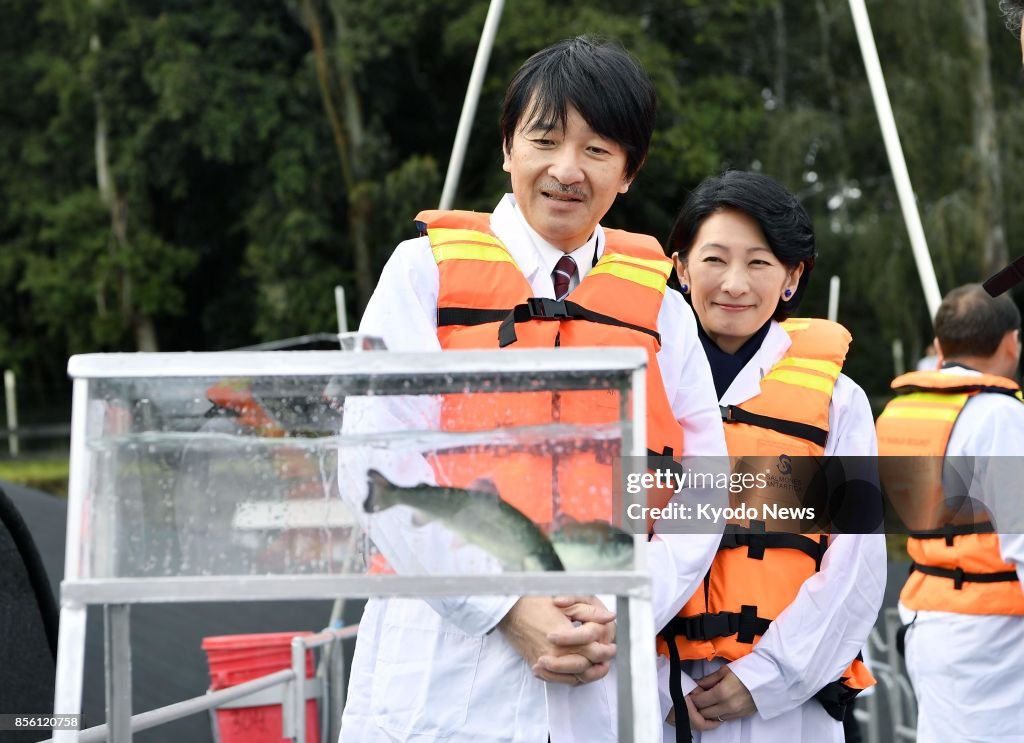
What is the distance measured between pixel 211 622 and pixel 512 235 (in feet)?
16.0

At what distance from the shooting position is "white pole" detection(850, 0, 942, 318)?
4078 millimetres

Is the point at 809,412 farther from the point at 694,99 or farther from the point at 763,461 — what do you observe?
the point at 694,99

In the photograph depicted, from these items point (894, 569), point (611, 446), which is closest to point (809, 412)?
point (611, 446)

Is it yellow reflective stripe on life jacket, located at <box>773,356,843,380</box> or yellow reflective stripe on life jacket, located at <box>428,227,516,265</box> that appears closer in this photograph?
yellow reflective stripe on life jacket, located at <box>428,227,516,265</box>

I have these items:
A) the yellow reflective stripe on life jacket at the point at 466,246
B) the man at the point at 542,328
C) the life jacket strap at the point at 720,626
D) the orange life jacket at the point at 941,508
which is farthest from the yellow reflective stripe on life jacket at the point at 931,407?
the yellow reflective stripe on life jacket at the point at 466,246

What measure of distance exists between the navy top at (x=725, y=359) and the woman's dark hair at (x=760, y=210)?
0.62ft

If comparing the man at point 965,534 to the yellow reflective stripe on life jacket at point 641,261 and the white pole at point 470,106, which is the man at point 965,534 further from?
the white pole at point 470,106

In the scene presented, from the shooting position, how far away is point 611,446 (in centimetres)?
152

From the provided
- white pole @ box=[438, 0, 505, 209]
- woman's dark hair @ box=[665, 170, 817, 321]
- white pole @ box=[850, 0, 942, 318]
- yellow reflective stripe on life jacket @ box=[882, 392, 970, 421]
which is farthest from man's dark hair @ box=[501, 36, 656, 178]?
white pole @ box=[438, 0, 505, 209]

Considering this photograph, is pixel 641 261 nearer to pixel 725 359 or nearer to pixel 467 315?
pixel 467 315

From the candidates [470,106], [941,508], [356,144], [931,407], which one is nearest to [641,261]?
[931,407]

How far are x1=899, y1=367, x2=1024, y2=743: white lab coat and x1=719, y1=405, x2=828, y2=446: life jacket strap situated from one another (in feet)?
3.70

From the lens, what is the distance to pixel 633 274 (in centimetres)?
218

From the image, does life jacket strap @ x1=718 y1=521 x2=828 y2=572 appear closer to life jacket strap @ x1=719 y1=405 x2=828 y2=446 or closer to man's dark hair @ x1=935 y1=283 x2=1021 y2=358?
life jacket strap @ x1=719 y1=405 x2=828 y2=446
